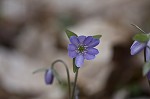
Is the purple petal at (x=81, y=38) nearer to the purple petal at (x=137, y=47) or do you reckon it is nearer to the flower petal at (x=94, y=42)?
the flower petal at (x=94, y=42)

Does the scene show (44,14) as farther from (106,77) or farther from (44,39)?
(106,77)

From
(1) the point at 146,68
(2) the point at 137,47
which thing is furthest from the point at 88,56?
(1) the point at 146,68

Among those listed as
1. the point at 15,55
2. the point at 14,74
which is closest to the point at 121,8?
the point at 15,55

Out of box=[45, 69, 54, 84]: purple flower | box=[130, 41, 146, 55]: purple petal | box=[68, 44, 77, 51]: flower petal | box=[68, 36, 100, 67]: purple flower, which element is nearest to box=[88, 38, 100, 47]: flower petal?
box=[68, 36, 100, 67]: purple flower

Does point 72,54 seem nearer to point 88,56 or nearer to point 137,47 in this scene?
point 88,56

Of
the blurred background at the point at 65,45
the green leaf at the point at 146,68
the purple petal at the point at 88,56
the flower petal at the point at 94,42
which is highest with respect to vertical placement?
the blurred background at the point at 65,45

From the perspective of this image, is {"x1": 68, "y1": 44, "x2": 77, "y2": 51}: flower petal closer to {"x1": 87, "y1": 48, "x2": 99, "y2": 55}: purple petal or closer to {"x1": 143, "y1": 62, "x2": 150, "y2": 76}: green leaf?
{"x1": 87, "y1": 48, "x2": 99, "y2": 55}: purple petal

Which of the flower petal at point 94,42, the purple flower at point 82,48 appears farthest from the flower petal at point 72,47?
the flower petal at point 94,42
